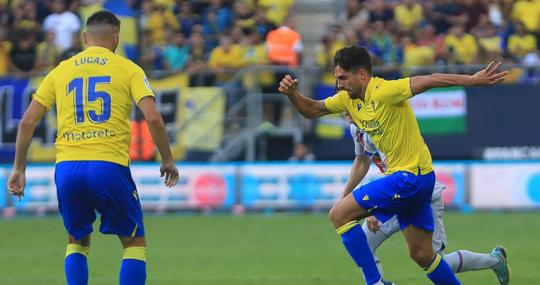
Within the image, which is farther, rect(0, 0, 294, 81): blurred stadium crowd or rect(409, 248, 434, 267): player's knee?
rect(0, 0, 294, 81): blurred stadium crowd

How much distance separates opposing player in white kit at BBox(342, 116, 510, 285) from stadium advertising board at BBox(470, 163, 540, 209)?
33.2 ft

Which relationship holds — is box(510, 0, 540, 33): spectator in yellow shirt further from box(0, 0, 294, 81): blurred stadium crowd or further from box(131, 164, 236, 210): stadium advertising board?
box(131, 164, 236, 210): stadium advertising board

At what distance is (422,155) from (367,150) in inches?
25.7

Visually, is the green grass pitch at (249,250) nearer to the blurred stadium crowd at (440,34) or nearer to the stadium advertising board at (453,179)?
the stadium advertising board at (453,179)

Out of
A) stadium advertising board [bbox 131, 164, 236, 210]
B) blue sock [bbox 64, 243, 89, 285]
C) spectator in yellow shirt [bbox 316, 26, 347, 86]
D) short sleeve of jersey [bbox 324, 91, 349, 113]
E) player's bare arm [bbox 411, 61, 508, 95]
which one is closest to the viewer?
player's bare arm [bbox 411, 61, 508, 95]

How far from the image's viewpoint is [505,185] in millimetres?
20062

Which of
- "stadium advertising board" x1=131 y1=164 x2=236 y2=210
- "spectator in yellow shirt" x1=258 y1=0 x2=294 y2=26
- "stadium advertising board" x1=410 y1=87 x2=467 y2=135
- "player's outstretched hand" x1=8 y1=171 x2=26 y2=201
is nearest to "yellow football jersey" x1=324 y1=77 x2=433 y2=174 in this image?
"player's outstretched hand" x1=8 y1=171 x2=26 y2=201

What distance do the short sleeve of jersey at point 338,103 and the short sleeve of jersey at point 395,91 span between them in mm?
441

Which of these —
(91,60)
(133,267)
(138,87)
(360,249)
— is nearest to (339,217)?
(360,249)

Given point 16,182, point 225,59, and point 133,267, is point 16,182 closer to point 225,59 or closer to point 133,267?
point 133,267

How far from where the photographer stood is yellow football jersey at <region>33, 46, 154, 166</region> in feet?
27.2

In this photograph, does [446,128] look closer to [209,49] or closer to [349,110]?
[209,49]

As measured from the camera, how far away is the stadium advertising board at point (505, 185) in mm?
19891

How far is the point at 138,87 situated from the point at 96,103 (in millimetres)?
323
